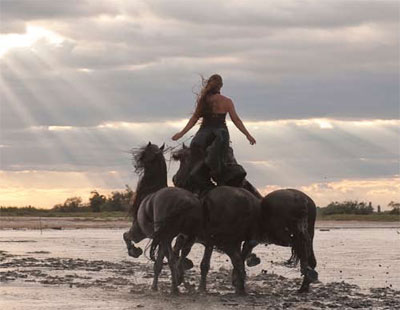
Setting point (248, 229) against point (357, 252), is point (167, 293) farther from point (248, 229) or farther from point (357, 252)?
point (357, 252)

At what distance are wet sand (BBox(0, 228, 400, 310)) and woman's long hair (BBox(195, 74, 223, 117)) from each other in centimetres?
294

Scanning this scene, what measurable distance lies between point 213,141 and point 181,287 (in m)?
2.96

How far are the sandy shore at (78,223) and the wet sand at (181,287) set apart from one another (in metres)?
27.9

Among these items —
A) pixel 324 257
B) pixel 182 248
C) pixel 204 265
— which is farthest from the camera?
pixel 324 257

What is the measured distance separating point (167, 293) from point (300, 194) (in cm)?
263

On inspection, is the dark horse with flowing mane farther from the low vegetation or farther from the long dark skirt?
the low vegetation

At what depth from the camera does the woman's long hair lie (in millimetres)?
15539

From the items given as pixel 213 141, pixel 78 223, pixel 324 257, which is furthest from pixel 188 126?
pixel 78 223

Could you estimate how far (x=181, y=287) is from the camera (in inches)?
664

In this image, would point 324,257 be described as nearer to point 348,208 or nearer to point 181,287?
point 181,287

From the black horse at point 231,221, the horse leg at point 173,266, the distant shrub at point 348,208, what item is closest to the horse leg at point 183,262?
the horse leg at point 173,266

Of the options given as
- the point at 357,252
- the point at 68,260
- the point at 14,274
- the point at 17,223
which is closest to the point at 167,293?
the point at 14,274

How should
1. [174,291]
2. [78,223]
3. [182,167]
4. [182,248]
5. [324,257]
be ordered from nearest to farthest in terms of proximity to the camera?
Answer: [174,291], [182,167], [182,248], [324,257], [78,223]

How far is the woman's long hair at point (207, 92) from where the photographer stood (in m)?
15.5
